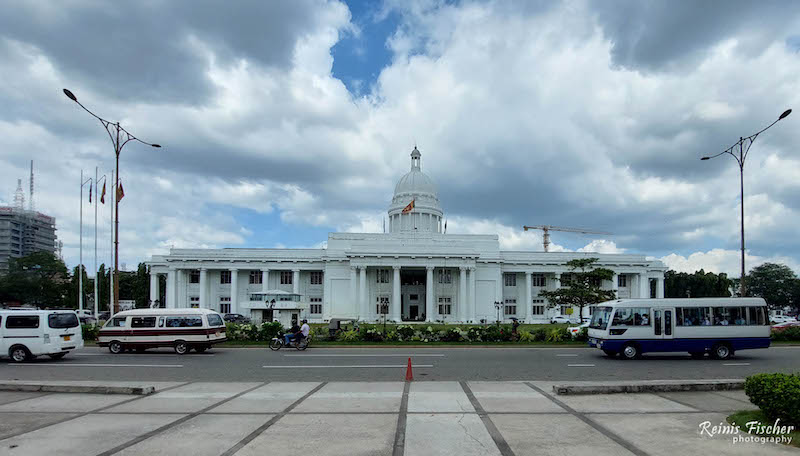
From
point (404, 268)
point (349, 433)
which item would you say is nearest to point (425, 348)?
point (349, 433)

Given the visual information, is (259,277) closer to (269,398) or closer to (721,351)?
(721,351)

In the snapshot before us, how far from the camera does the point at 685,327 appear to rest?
22.8m

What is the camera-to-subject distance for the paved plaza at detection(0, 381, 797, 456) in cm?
830

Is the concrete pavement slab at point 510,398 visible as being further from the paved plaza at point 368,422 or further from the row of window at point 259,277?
the row of window at point 259,277

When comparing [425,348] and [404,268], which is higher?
[404,268]

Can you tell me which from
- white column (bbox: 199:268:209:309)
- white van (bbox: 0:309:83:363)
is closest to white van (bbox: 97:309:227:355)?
white van (bbox: 0:309:83:363)

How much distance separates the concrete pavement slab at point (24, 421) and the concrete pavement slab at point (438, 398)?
289 inches

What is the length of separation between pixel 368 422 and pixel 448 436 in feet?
6.06

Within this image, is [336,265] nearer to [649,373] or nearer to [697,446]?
[649,373]

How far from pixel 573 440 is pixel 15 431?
1014 centimetres

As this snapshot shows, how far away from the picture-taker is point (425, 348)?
2798 centimetres

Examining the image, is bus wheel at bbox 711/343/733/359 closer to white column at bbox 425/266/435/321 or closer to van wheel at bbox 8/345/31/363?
van wheel at bbox 8/345/31/363

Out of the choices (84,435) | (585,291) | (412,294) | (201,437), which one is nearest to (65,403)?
(84,435)

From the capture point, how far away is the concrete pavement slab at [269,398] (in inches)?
447
